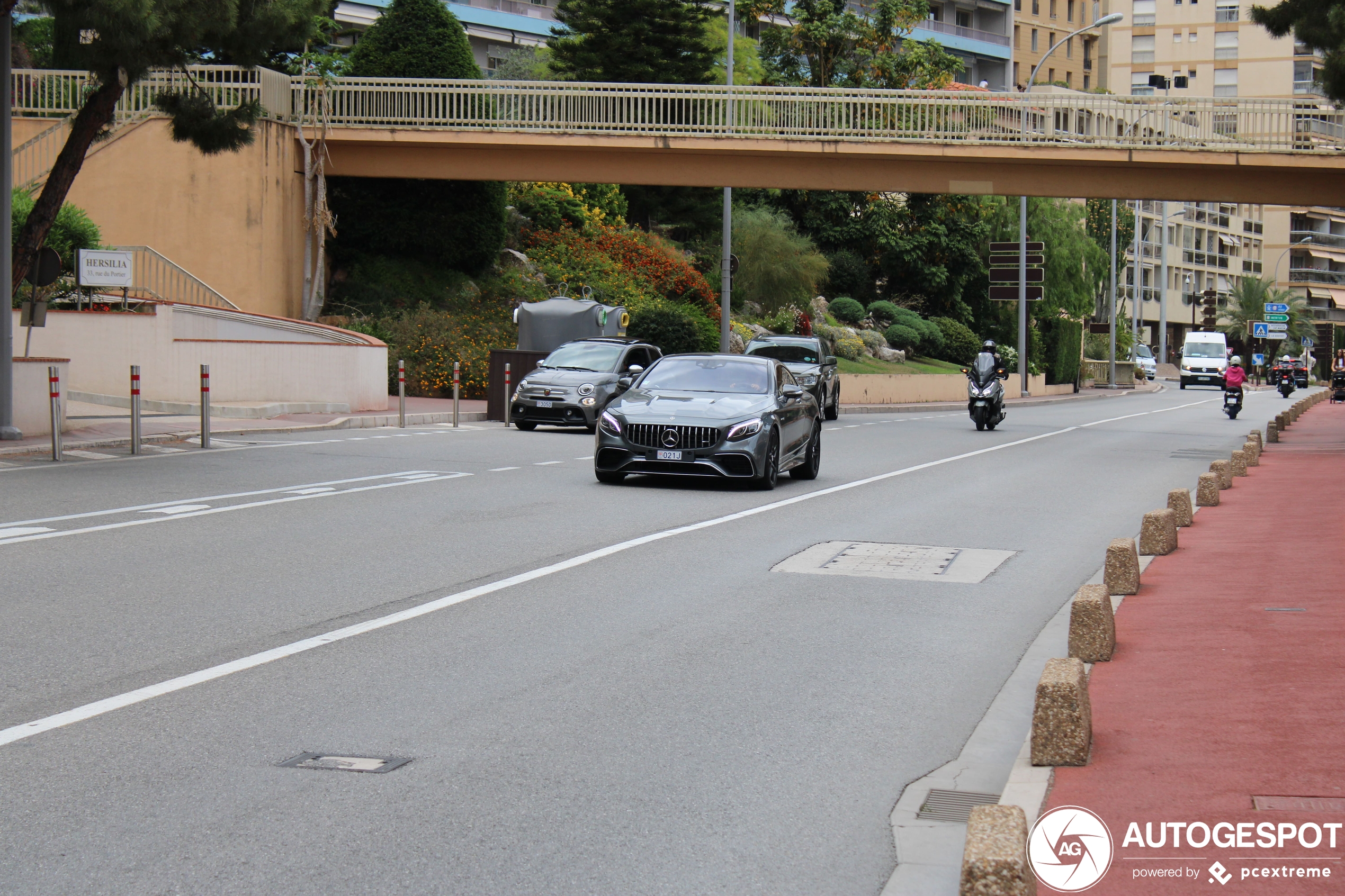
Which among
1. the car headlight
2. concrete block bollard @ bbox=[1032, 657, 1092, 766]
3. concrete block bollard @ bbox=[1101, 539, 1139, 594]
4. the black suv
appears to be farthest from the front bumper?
the black suv

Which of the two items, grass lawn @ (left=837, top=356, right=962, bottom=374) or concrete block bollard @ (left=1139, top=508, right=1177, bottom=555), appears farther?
grass lawn @ (left=837, top=356, right=962, bottom=374)

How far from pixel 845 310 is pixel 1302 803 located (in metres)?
53.4

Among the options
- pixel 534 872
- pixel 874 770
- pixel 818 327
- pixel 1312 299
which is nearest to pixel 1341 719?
pixel 874 770

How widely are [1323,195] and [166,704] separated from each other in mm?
33198

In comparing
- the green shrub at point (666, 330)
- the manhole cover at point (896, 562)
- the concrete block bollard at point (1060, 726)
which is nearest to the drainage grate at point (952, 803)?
the concrete block bollard at point (1060, 726)

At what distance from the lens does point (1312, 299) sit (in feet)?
437

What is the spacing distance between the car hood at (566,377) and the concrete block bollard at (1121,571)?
56.3 ft

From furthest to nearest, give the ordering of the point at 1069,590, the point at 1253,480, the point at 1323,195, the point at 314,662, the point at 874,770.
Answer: the point at 1323,195
the point at 1253,480
the point at 1069,590
the point at 314,662
the point at 874,770

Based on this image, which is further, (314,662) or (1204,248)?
(1204,248)

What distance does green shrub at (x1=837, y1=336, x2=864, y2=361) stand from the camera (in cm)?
5391

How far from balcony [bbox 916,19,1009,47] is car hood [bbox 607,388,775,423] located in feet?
279

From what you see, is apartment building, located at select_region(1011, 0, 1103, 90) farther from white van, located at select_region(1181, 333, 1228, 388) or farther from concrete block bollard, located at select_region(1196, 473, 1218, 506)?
concrete block bollard, located at select_region(1196, 473, 1218, 506)

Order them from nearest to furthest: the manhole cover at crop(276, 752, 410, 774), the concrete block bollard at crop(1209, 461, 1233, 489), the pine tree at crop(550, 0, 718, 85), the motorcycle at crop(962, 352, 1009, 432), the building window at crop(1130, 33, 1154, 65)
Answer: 1. the manhole cover at crop(276, 752, 410, 774)
2. the concrete block bollard at crop(1209, 461, 1233, 489)
3. the motorcycle at crop(962, 352, 1009, 432)
4. the pine tree at crop(550, 0, 718, 85)
5. the building window at crop(1130, 33, 1154, 65)

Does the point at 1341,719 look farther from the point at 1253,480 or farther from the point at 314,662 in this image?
the point at 1253,480
